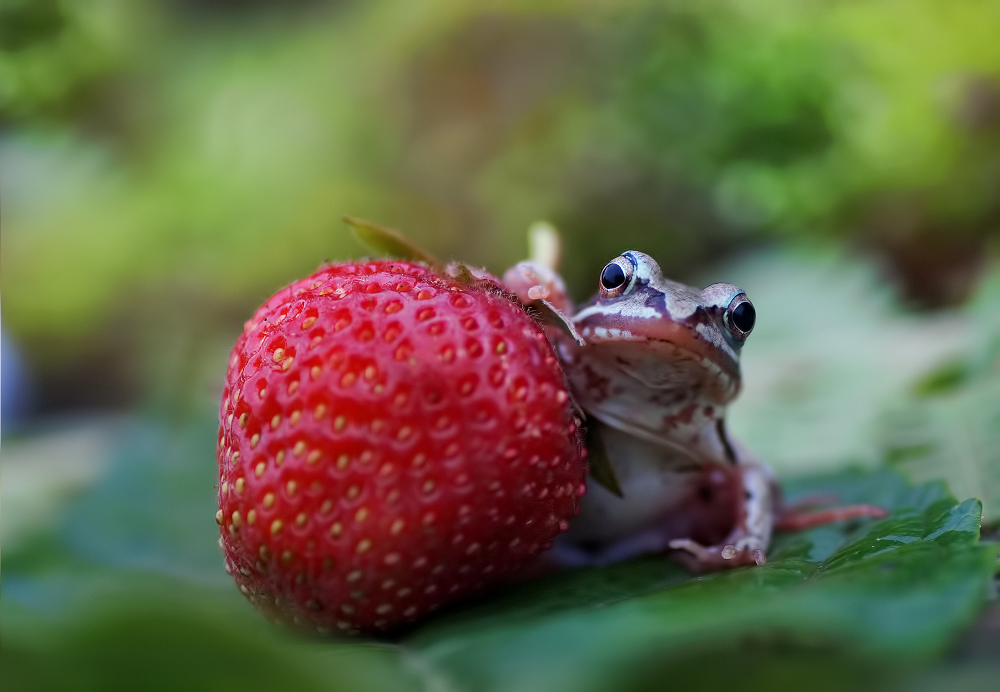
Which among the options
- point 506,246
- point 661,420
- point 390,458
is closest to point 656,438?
point 661,420

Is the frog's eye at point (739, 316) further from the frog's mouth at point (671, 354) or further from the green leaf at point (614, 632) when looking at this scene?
the green leaf at point (614, 632)

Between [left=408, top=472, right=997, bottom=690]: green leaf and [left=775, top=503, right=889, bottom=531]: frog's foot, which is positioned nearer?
[left=408, top=472, right=997, bottom=690]: green leaf

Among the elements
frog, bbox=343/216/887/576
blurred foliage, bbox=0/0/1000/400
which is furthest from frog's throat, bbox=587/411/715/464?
blurred foliage, bbox=0/0/1000/400

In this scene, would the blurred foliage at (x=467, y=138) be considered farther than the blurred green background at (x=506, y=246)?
Yes

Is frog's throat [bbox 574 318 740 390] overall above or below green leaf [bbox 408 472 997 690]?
above

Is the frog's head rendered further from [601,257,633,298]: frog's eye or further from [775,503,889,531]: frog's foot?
[775,503,889,531]: frog's foot

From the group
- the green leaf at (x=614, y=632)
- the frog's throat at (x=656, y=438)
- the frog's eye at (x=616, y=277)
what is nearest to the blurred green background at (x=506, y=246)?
the green leaf at (x=614, y=632)
